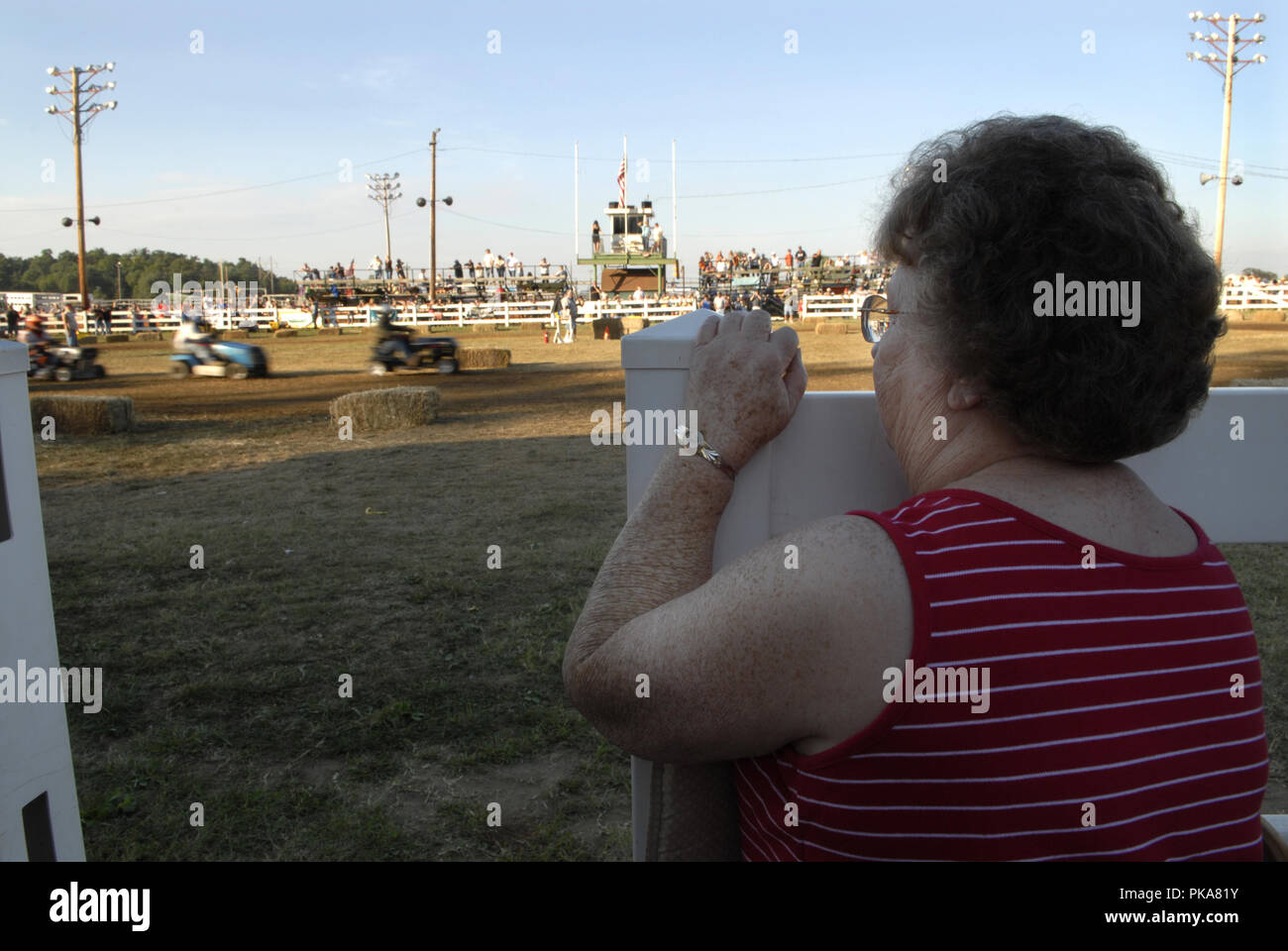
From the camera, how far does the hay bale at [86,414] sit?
10.1 metres

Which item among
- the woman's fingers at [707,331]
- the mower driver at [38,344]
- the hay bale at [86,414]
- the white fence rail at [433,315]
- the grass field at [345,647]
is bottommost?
the grass field at [345,647]

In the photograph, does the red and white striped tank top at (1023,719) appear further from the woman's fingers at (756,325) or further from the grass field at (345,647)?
the grass field at (345,647)

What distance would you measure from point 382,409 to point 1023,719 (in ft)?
32.1

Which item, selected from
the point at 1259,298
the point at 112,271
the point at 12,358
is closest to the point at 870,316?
the point at 12,358

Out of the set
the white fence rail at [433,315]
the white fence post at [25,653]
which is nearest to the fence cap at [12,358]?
the white fence post at [25,653]

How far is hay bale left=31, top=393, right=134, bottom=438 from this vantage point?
1010cm

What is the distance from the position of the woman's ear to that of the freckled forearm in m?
0.25

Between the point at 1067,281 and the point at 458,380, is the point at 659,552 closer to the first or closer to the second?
the point at 1067,281

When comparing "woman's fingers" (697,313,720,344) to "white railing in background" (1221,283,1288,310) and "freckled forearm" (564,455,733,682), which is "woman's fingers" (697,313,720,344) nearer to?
"freckled forearm" (564,455,733,682)

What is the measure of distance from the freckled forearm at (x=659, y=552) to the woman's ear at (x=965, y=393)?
254 millimetres

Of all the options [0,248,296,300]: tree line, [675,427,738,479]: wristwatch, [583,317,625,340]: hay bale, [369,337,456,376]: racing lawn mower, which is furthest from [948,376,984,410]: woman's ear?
[0,248,296,300]: tree line

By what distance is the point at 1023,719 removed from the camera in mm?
867

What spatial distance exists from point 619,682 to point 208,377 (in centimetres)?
1729
